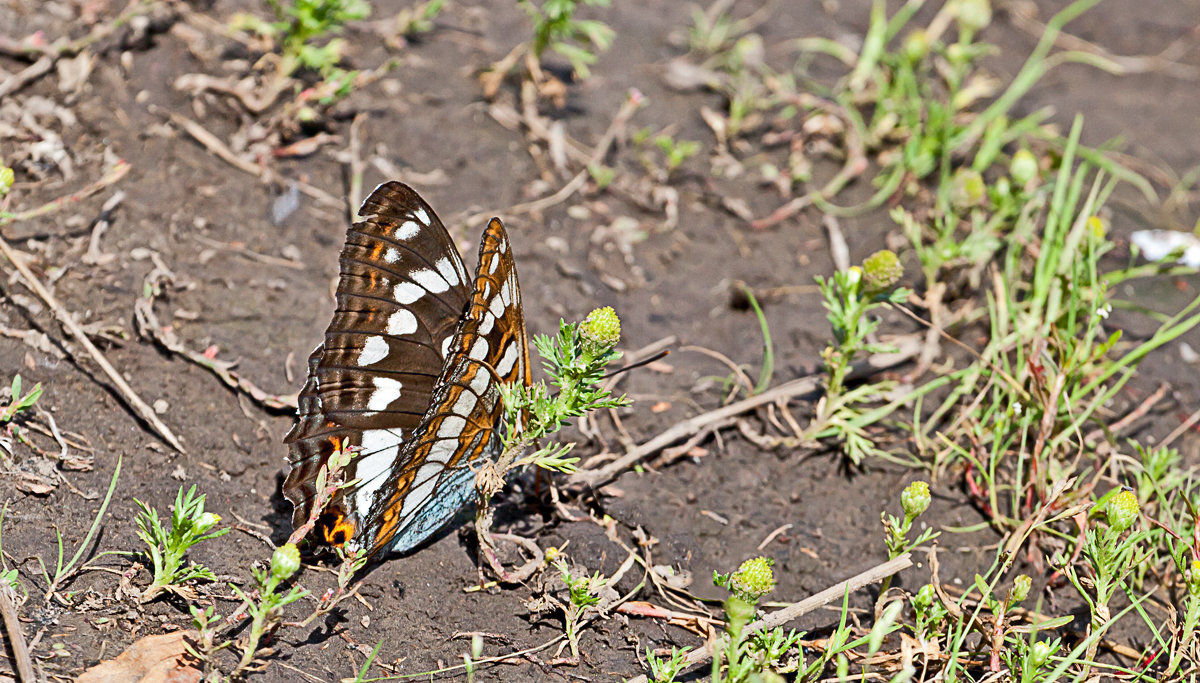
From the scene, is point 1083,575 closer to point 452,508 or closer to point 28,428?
point 452,508

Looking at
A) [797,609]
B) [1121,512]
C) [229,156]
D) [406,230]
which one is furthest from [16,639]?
[1121,512]

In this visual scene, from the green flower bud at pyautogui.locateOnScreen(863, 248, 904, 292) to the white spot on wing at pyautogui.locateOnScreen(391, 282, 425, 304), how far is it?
141 centimetres

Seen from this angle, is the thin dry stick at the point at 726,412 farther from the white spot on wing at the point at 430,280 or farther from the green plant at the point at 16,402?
the green plant at the point at 16,402

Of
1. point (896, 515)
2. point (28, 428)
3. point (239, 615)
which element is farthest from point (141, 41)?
point (896, 515)

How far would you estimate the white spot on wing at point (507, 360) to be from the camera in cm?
254

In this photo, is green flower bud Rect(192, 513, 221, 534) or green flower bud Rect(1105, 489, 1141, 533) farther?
green flower bud Rect(1105, 489, 1141, 533)

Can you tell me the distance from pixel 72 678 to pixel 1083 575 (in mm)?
2885

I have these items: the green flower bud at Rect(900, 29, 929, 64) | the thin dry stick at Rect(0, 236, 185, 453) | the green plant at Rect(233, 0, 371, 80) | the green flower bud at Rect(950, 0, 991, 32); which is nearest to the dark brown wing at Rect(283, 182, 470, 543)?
the thin dry stick at Rect(0, 236, 185, 453)

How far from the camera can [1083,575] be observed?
296 centimetres

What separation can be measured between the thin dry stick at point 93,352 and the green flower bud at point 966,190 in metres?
3.12

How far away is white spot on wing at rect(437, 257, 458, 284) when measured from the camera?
8.96 ft

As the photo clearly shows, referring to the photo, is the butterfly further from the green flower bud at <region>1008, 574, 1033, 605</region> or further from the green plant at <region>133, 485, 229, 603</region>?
the green flower bud at <region>1008, 574, 1033, 605</region>

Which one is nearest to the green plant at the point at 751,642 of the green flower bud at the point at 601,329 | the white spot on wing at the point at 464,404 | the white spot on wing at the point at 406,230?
the green flower bud at the point at 601,329

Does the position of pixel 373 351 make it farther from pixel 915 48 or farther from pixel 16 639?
pixel 915 48
